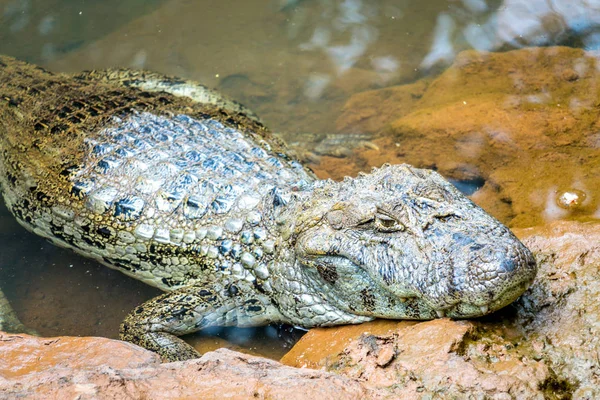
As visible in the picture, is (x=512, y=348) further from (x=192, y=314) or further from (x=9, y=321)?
(x=9, y=321)

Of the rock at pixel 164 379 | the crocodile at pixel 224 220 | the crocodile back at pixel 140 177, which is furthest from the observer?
the crocodile back at pixel 140 177

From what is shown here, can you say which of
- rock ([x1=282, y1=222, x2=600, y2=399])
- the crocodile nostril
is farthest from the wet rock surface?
the crocodile nostril

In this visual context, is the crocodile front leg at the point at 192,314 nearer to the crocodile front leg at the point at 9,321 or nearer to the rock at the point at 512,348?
the rock at the point at 512,348

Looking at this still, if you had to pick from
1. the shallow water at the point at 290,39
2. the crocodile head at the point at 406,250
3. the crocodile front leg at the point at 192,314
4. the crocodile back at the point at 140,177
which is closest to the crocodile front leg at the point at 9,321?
the crocodile back at the point at 140,177

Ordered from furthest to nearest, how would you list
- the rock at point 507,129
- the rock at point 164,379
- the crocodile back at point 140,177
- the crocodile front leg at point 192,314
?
the rock at point 507,129
the crocodile back at point 140,177
the crocodile front leg at point 192,314
the rock at point 164,379

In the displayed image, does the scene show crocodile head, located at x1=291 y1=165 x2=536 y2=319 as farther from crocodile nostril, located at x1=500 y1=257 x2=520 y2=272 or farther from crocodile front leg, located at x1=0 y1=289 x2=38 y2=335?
crocodile front leg, located at x1=0 y1=289 x2=38 y2=335

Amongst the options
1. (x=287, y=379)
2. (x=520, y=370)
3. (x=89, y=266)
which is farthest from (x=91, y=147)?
(x=520, y=370)

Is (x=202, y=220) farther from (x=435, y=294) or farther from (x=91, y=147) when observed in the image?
(x=435, y=294)

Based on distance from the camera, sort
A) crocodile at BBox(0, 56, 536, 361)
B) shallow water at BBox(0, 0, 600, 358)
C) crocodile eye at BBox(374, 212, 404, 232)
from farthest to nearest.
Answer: shallow water at BBox(0, 0, 600, 358) < crocodile eye at BBox(374, 212, 404, 232) < crocodile at BBox(0, 56, 536, 361)
